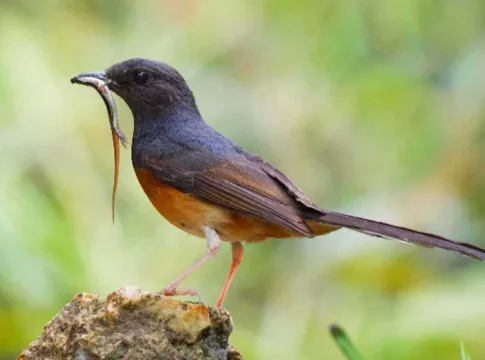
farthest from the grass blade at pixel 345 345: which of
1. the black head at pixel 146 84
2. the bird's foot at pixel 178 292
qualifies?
the black head at pixel 146 84

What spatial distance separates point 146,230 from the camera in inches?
242

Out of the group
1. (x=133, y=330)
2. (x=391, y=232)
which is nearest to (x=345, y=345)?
(x=133, y=330)

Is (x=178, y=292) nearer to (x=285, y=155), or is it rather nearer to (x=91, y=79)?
(x=91, y=79)

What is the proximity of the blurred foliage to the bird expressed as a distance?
1918 mm

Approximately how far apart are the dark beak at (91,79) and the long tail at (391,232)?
0.97 metres

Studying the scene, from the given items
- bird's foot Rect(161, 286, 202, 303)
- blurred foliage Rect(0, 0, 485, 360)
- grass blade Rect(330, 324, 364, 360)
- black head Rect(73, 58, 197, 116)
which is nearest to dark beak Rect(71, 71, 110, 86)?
black head Rect(73, 58, 197, 116)

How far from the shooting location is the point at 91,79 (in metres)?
3.57

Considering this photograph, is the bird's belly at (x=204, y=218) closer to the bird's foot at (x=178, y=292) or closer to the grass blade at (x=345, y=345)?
the bird's foot at (x=178, y=292)

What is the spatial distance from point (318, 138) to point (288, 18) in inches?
42.5

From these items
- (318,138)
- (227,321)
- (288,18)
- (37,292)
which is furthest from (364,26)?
(227,321)

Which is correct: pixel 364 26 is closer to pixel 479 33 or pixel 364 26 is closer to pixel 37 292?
pixel 479 33

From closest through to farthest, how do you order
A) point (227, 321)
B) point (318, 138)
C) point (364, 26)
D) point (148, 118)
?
point (227, 321) < point (148, 118) < point (318, 138) < point (364, 26)

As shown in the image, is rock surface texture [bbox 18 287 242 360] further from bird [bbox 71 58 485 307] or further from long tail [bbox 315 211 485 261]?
long tail [bbox 315 211 485 261]

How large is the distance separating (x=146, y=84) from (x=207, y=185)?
518 mm
